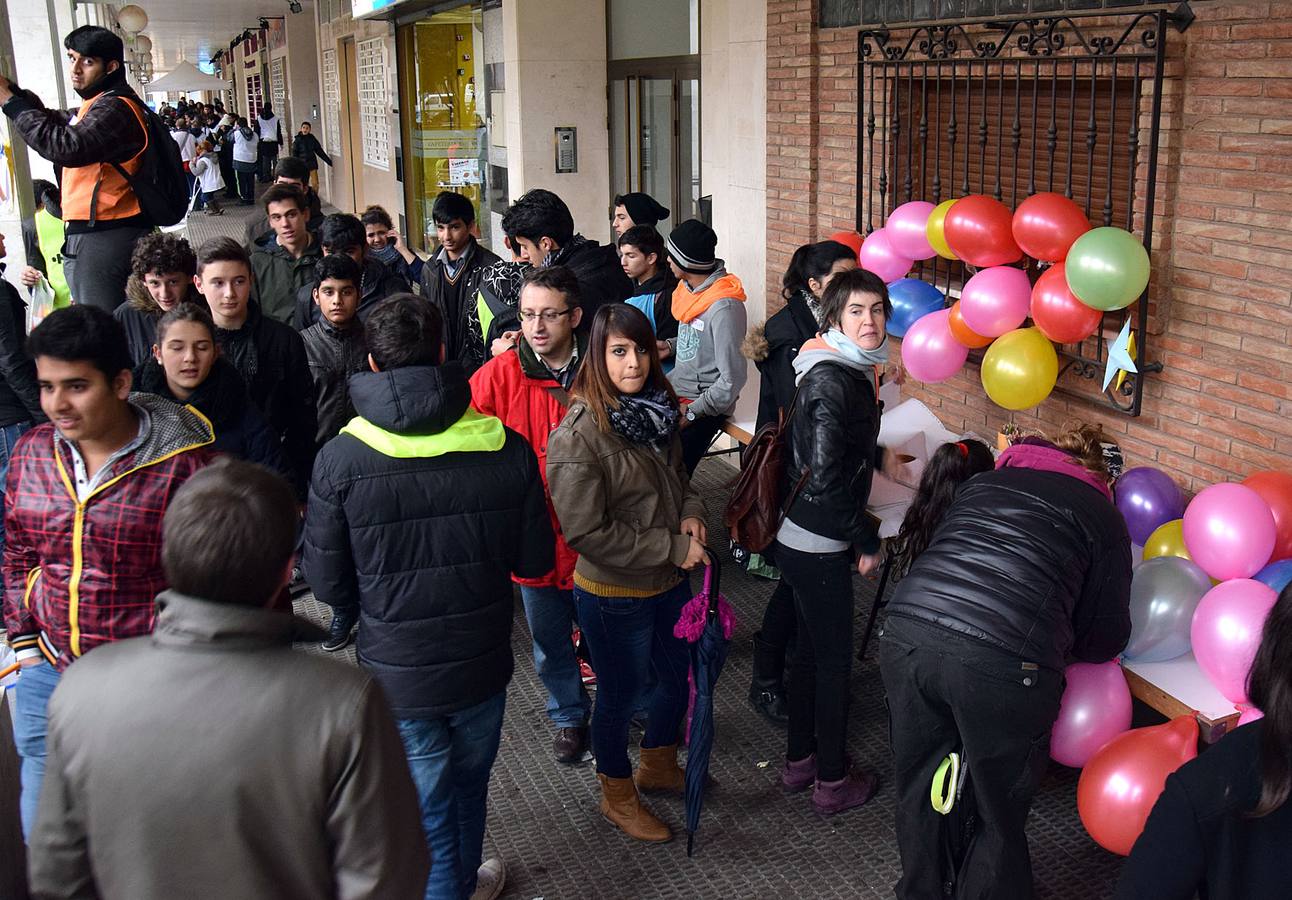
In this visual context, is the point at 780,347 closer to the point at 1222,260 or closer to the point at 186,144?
the point at 1222,260

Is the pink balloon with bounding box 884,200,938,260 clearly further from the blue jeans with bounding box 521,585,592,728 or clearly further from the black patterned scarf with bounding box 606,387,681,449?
the blue jeans with bounding box 521,585,592,728

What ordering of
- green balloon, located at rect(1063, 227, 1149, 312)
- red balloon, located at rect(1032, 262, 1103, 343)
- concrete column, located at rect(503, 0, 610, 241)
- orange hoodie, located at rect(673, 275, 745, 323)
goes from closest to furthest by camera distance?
green balloon, located at rect(1063, 227, 1149, 312)
red balloon, located at rect(1032, 262, 1103, 343)
orange hoodie, located at rect(673, 275, 745, 323)
concrete column, located at rect(503, 0, 610, 241)

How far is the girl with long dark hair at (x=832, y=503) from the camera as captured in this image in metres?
3.71

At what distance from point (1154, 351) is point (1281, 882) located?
3073 mm

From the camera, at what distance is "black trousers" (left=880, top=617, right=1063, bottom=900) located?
122 inches

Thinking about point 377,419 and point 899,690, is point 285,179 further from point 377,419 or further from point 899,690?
point 899,690

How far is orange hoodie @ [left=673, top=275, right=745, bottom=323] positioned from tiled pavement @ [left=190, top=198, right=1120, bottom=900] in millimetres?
1864

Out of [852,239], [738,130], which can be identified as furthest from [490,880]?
[738,130]

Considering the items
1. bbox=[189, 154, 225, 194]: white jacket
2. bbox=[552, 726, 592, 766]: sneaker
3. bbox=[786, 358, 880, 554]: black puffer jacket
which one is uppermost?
bbox=[189, 154, 225, 194]: white jacket

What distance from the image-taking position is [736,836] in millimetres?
4066

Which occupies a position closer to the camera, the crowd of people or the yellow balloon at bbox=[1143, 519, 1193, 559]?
the crowd of people

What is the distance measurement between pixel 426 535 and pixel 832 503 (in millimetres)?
1374

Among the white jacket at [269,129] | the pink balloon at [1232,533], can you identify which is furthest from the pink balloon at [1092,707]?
the white jacket at [269,129]

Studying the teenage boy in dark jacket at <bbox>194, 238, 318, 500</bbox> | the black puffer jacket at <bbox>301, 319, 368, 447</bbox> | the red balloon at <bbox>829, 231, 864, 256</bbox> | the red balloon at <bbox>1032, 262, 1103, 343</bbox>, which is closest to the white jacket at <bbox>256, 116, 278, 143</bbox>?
the red balloon at <bbox>829, 231, 864, 256</bbox>
